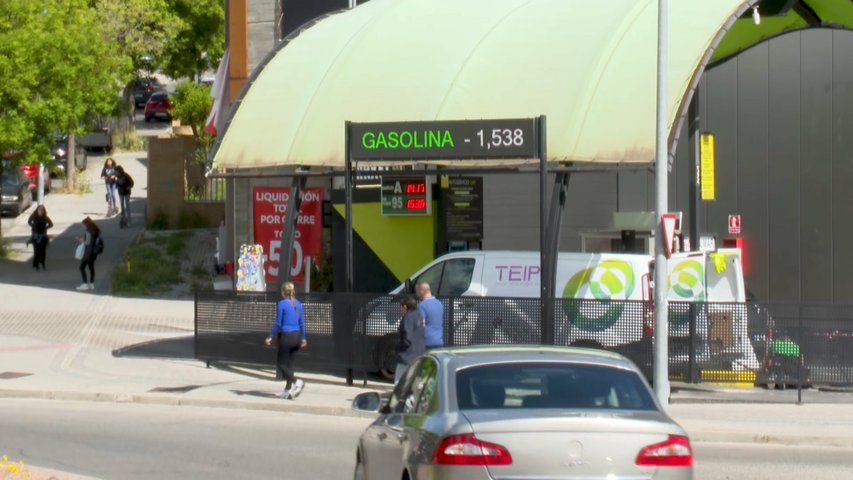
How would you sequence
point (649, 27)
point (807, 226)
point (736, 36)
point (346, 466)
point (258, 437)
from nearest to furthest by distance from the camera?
1. point (346, 466)
2. point (258, 437)
3. point (649, 27)
4. point (736, 36)
5. point (807, 226)

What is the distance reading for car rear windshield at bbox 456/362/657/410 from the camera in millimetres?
7426

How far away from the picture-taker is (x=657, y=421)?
7.18m

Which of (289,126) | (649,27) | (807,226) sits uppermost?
(649,27)

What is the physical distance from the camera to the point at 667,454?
7.03 metres

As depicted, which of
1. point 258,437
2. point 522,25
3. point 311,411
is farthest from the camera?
point 522,25

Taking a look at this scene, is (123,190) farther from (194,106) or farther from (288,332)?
(288,332)

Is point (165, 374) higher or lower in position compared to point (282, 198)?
lower

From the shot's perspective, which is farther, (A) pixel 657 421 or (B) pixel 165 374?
(B) pixel 165 374

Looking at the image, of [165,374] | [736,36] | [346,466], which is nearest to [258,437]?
[346,466]

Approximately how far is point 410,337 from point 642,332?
3.90 metres

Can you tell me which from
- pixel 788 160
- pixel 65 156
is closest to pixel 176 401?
pixel 788 160

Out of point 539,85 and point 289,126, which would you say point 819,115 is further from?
point 289,126

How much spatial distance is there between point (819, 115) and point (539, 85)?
10.8 meters

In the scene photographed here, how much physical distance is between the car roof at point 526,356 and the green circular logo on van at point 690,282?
12314mm
